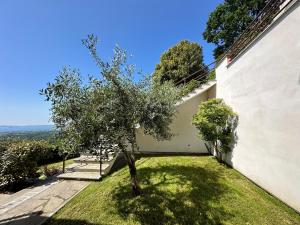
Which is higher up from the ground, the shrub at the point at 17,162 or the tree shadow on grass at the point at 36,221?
the shrub at the point at 17,162

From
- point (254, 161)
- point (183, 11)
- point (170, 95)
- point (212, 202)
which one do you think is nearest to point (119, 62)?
point (170, 95)

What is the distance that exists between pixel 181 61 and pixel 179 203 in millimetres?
16665

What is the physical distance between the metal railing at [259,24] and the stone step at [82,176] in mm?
7380

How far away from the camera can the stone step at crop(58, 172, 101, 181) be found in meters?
6.96

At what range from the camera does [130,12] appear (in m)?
9.20

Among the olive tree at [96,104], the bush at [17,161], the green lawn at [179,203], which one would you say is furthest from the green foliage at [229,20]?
the bush at [17,161]

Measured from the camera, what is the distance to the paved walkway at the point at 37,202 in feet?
15.0

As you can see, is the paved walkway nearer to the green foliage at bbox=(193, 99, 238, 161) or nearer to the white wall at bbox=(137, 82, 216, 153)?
the green foliage at bbox=(193, 99, 238, 161)

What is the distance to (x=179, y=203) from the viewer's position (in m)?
4.74

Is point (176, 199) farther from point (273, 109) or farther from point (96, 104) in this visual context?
point (273, 109)

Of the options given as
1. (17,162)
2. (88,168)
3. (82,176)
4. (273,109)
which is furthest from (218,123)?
(17,162)

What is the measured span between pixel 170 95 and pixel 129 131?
3.03 m

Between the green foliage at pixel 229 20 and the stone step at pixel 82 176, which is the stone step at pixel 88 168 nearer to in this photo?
the stone step at pixel 82 176

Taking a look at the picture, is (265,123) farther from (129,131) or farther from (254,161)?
(129,131)
